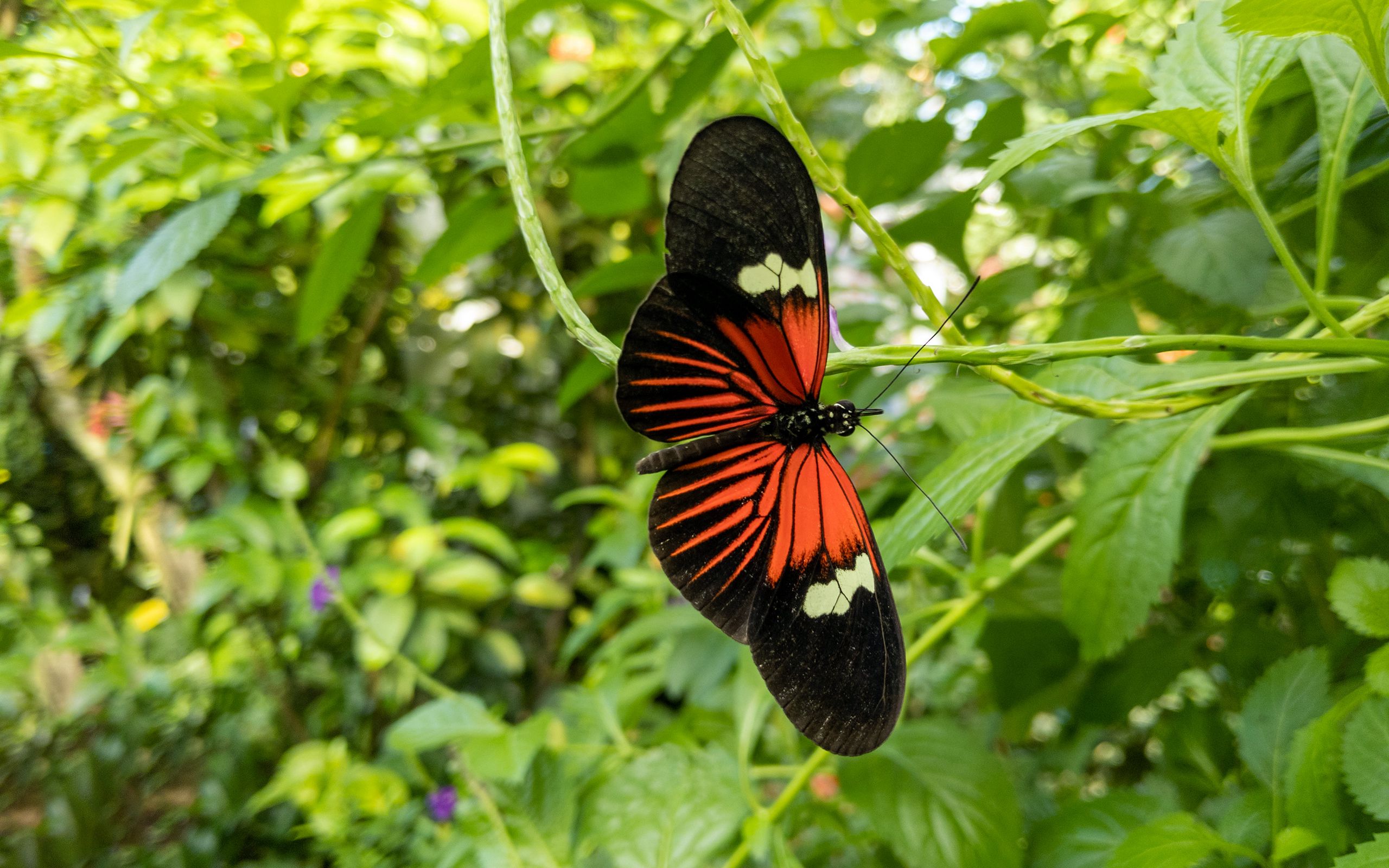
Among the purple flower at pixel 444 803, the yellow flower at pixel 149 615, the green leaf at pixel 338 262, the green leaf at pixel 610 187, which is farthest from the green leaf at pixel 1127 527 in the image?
the yellow flower at pixel 149 615

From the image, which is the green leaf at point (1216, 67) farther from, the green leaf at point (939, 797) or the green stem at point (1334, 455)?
the green leaf at point (939, 797)

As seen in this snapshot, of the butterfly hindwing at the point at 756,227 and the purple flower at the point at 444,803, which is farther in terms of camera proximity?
the purple flower at the point at 444,803

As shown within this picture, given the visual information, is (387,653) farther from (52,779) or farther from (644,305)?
(644,305)

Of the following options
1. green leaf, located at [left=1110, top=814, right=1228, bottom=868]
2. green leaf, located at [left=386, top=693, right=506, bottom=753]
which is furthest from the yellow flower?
green leaf, located at [left=1110, top=814, right=1228, bottom=868]

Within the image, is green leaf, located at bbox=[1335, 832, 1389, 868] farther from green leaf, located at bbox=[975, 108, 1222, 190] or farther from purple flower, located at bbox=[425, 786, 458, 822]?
purple flower, located at bbox=[425, 786, 458, 822]

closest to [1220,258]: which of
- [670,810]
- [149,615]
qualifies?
[670,810]
